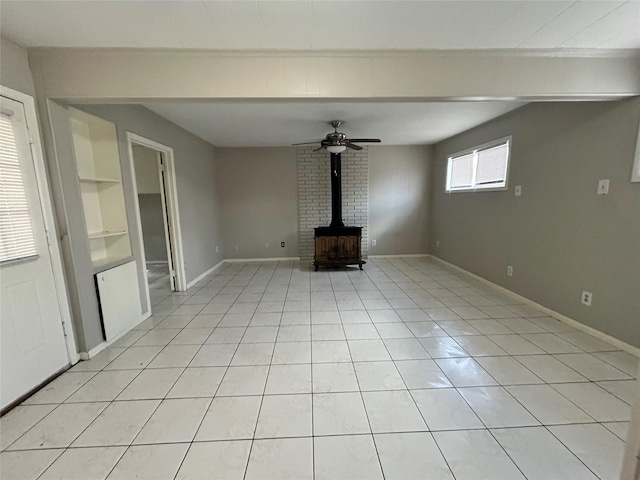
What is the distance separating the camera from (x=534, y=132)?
291 cm

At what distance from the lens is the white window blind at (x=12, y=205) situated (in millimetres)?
1647

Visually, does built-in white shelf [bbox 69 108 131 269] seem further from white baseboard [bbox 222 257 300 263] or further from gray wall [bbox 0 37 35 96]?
white baseboard [bbox 222 257 300 263]

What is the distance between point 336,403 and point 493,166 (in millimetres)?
3671

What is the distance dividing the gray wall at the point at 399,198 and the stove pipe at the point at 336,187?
101 cm

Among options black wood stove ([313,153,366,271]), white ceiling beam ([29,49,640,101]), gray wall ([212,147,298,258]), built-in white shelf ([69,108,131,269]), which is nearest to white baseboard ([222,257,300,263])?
gray wall ([212,147,298,258])

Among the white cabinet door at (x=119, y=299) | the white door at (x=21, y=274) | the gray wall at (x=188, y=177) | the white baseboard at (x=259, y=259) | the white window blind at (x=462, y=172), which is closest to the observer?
the white door at (x=21, y=274)

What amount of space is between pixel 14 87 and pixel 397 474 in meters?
3.19

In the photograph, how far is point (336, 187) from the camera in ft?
15.4

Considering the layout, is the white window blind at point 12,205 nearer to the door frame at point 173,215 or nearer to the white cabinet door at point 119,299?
the white cabinet door at point 119,299

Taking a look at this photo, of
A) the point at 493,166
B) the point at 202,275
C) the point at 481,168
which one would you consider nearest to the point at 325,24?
the point at 493,166

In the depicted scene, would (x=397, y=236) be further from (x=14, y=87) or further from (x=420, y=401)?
(x=14, y=87)

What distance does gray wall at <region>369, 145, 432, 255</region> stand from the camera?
→ 17.6 ft

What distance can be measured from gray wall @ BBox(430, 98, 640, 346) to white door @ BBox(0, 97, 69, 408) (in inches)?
174

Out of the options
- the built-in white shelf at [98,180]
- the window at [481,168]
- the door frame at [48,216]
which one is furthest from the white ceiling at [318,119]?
the door frame at [48,216]
